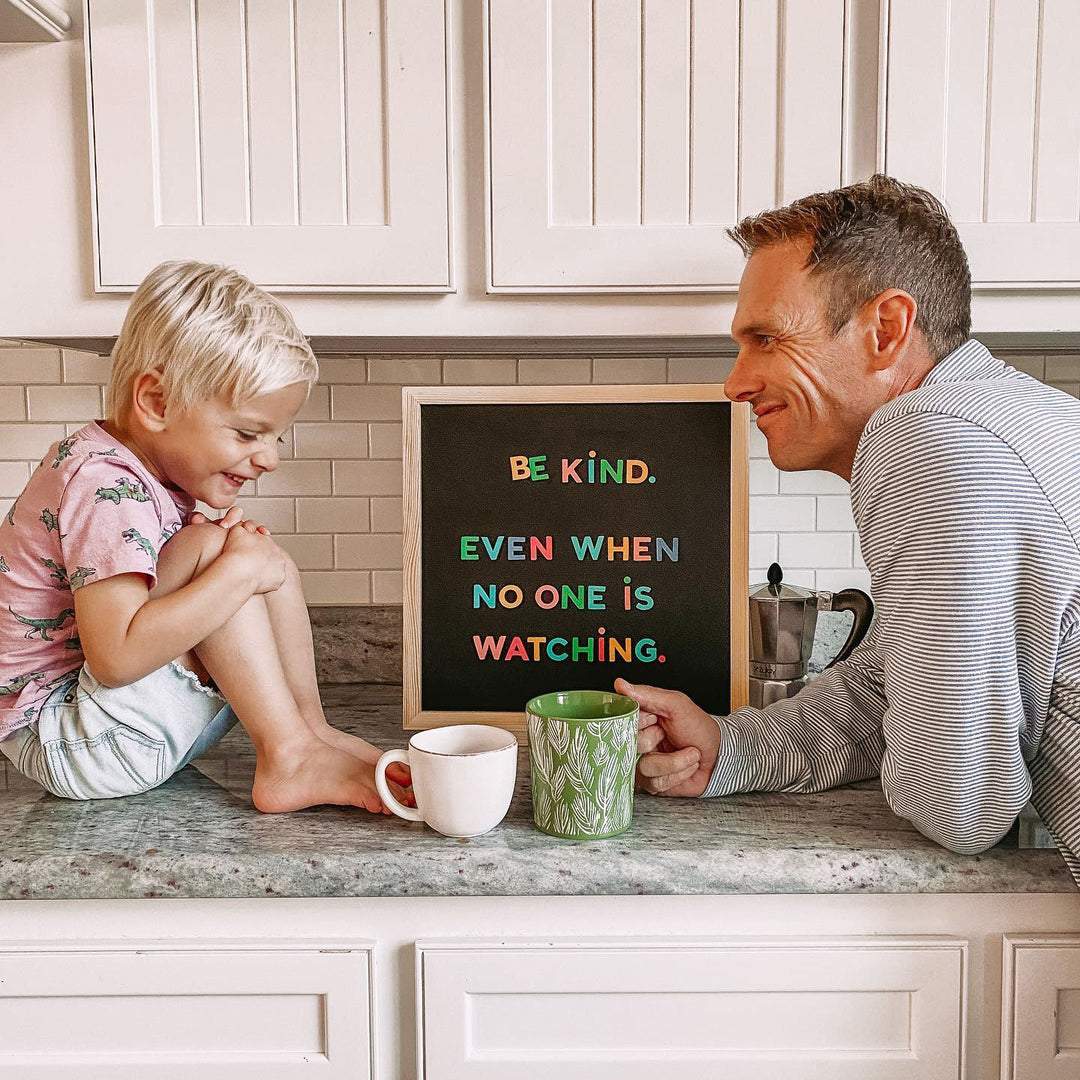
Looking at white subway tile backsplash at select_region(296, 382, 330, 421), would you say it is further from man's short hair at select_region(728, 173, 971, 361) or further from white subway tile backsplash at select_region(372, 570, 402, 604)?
man's short hair at select_region(728, 173, 971, 361)

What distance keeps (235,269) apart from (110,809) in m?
0.71

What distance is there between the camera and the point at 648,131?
1334 mm

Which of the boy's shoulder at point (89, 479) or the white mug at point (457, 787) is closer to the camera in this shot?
the white mug at point (457, 787)

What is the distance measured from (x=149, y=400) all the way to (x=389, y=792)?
1.92ft

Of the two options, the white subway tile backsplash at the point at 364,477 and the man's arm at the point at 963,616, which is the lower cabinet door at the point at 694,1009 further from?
the white subway tile backsplash at the point at 364,477

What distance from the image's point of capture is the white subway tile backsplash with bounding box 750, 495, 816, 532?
182 centimetres

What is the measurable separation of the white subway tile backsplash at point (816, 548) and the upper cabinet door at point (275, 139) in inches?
32.8

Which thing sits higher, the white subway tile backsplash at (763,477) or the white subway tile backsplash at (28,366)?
the white subway tile backsplash at (28,366)

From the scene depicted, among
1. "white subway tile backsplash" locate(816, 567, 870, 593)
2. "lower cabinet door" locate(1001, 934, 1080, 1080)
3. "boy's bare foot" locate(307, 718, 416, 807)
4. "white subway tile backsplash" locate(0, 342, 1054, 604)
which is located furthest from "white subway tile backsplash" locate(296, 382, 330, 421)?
"lower cabinet door" locate(1001, 934, 1080, 1080)

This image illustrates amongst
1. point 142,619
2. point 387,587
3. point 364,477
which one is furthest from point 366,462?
point 142,619

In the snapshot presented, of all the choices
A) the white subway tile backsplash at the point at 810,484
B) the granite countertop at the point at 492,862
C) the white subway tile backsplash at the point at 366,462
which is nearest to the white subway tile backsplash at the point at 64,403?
the white subway tile backsplash at the point at 366,462

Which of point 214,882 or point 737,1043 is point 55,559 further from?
point 737,1043

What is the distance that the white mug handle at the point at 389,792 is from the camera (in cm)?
113

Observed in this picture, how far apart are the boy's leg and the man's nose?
673 mm
